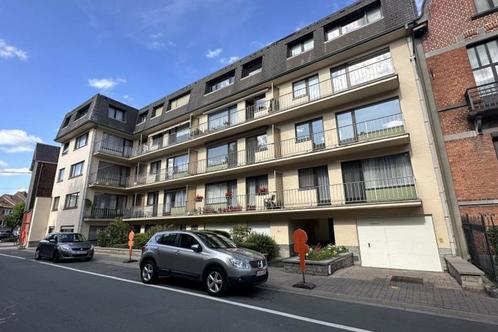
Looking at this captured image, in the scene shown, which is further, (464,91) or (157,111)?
(157,111)

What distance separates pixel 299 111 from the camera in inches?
570

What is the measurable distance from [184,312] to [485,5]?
16214 millimetres

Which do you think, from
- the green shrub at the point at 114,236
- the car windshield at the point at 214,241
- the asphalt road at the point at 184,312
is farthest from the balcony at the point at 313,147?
the asphalt road at the point at 184,312

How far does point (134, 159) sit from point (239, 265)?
20.3 metres

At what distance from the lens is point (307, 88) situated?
14.9 m

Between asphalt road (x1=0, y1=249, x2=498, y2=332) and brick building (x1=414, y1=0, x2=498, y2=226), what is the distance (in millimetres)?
6951

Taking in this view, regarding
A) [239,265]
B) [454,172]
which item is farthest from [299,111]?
[239,265]

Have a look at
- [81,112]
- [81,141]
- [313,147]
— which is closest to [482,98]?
[313,147]

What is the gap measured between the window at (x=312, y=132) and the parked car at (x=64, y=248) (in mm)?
13295

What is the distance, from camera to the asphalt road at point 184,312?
4727 millimetres

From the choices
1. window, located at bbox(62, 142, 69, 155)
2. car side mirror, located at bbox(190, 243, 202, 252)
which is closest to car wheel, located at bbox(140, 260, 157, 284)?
car side mirror, located at bbox(190, 243, 202, 252)

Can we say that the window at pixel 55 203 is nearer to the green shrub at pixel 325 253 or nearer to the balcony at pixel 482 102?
the green shrub at pixel 325 253

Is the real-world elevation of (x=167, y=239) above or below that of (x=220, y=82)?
below

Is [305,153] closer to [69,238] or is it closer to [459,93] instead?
[459,93]
